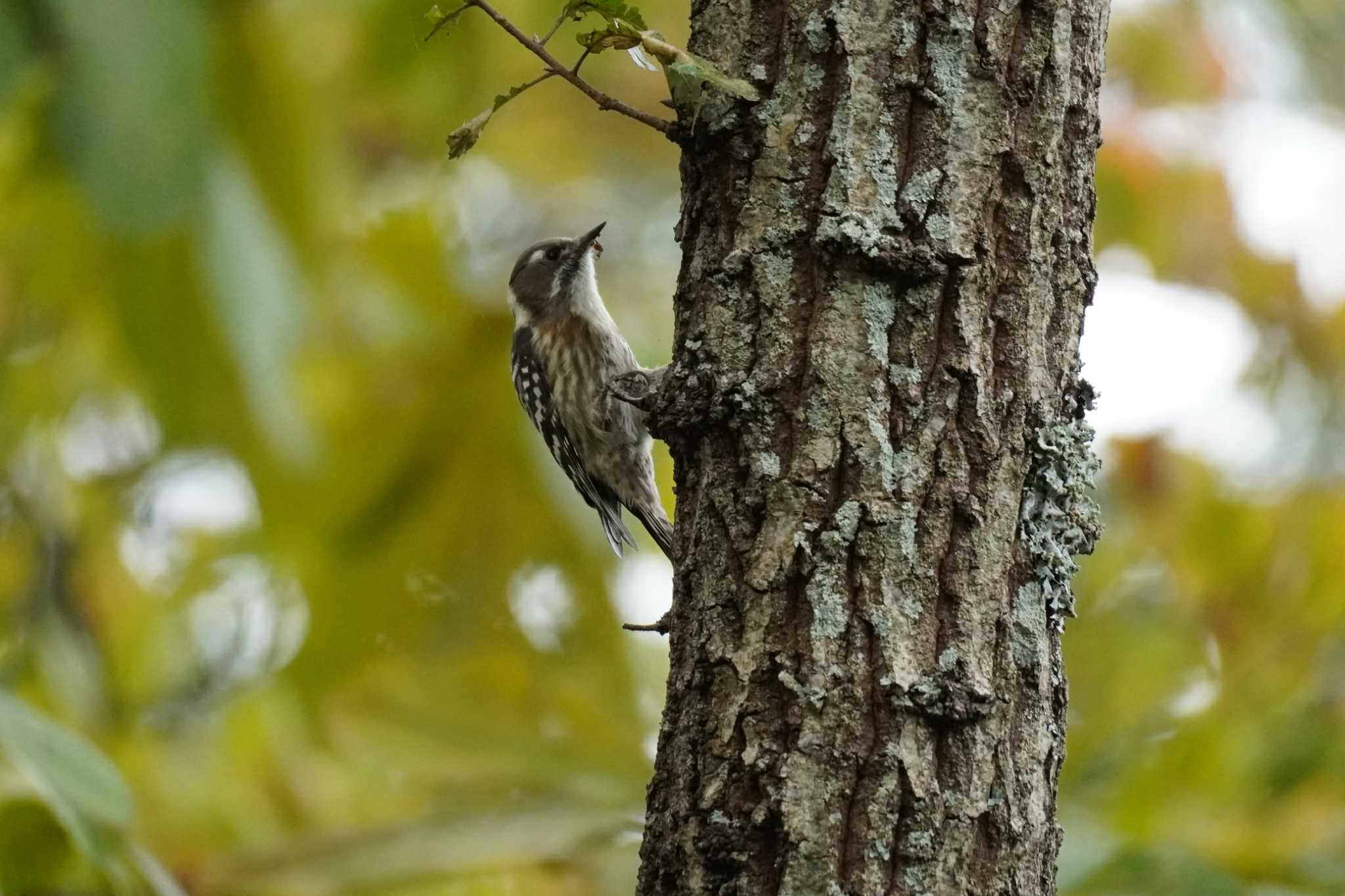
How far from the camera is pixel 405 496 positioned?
19.8 ft

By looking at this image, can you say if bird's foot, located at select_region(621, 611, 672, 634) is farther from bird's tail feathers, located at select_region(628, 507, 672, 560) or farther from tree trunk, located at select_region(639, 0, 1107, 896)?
bird's tail feathers, located at select_region(628, 507, 672, 560)

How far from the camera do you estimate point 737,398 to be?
7.06 feet

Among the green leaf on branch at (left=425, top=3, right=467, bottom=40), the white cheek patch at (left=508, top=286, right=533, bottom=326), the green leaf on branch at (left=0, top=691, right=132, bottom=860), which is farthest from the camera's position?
the white cheek patch at (left=508, top=286, right=533, bottom=326)

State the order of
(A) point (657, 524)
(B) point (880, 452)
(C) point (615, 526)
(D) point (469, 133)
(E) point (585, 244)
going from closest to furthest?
(B) point (880, 452), (D) point (469, 133), (A) point (657, 524), (E) point (585, 244), (C) point (615, 526)

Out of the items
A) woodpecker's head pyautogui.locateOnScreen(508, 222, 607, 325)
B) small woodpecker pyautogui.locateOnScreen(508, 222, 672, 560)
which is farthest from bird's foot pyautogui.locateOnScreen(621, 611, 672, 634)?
woodpecker's head pyautogui.locateOnScreen(508, 222, 607, 325)

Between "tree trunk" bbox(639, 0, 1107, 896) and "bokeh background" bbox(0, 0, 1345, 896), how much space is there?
3.47ft

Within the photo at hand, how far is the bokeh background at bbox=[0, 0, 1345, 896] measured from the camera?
4156mm

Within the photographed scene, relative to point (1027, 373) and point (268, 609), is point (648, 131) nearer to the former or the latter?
point (268, 609)

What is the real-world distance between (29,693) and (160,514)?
7.67 feet

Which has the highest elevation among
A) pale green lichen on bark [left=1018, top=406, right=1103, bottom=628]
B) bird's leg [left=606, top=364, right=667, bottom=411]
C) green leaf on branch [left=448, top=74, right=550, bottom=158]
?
bird's leg [left=606, top=364, right=667, bottom=411]

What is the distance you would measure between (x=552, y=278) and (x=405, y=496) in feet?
3.65

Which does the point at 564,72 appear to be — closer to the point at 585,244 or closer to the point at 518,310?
the point at 585,244

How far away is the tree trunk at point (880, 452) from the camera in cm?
200

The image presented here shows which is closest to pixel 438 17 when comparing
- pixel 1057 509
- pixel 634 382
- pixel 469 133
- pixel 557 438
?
pixel 469 133
